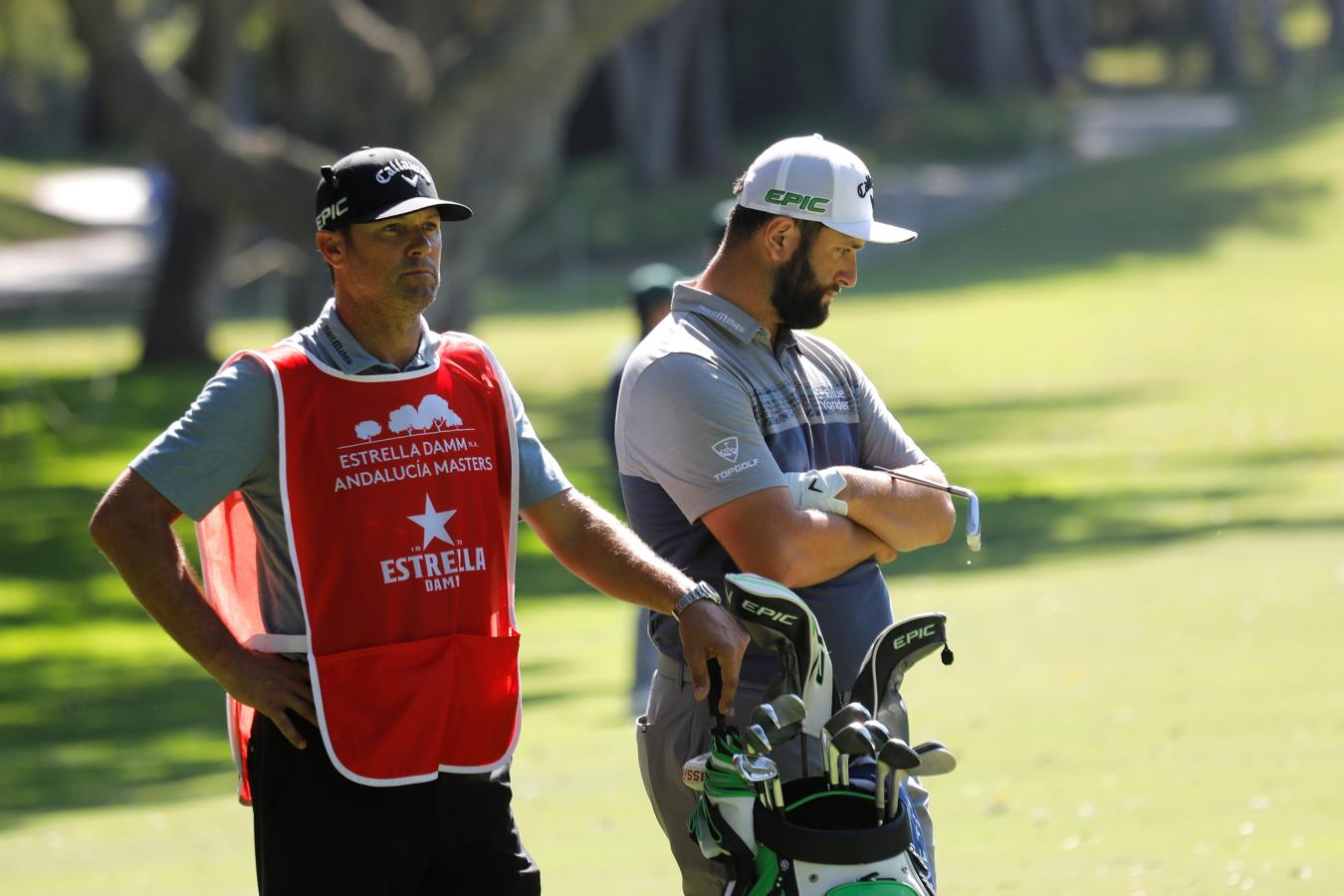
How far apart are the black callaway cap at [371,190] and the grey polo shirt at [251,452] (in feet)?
0.67

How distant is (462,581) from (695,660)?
1.67 ft

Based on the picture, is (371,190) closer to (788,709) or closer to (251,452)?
(251,452)

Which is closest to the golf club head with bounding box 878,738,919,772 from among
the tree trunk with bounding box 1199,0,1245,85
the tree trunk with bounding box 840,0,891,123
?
the tree trunk with bounding box 840,0,891,123

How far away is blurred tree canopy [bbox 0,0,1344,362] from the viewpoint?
21000mm

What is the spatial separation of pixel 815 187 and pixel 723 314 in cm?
36

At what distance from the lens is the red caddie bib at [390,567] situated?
4910 mm

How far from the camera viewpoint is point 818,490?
5.31m

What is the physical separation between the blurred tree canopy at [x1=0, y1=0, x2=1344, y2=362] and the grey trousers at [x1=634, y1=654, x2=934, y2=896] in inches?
616

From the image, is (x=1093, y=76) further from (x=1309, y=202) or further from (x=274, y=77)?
(x=274, y=77)

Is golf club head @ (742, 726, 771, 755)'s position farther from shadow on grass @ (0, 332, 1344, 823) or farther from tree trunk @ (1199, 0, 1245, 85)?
tree trunk @ (1199, 0, 1245, 85)

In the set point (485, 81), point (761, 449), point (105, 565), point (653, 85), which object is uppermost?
point (485, 81)

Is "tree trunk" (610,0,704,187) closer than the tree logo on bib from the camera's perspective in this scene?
No

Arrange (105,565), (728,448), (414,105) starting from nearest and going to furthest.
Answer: (728,448) < (105,565) < (414,105)

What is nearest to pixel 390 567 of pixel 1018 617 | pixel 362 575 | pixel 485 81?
pixel 362 575
